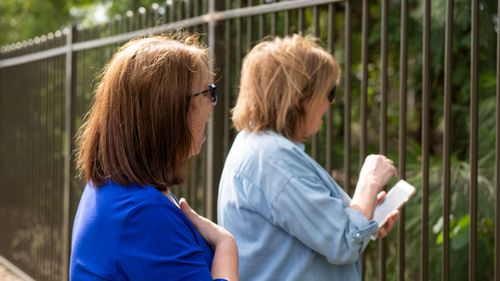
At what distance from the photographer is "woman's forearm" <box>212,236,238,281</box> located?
1909 millimetres

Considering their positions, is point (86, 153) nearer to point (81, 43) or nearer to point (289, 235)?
point (289, 235)

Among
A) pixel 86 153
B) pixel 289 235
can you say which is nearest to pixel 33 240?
pixel 289 235

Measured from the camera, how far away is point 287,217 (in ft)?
8.21

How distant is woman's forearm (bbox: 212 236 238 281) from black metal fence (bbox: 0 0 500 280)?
3.57 feet

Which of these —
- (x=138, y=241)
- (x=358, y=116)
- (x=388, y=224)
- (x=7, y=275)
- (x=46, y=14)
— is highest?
(x=46, y=14)

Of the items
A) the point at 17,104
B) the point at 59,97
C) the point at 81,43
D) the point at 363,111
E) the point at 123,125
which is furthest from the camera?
the point at 17,104

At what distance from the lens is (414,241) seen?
14.1ft

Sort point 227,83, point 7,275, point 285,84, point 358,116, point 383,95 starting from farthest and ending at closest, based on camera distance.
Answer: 1. point 7,275
2. point 358,116
3. point 227,83
4. point 383,95
5. point 285,84

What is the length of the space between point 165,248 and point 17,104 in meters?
6.36

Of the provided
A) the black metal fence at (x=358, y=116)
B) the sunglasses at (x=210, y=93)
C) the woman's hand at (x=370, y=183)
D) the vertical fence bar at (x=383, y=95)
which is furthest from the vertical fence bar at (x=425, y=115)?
the sunglasses at (x=210, y=93)

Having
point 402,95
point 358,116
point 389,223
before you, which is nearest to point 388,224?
point 389,223

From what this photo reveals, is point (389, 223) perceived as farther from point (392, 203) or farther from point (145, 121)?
point (145, 121)

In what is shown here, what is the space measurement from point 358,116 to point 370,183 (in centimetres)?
305

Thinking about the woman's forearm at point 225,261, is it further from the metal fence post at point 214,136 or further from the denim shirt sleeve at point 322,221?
the metal fence post at point 214,136
